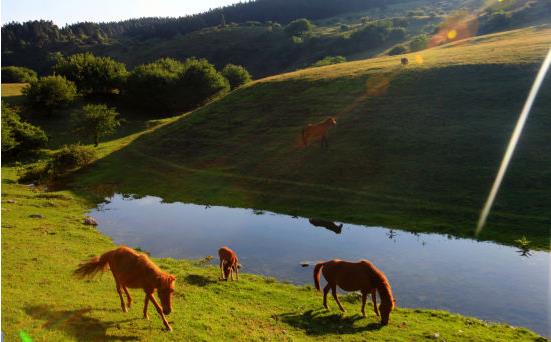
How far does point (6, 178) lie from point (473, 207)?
5203 centimetres

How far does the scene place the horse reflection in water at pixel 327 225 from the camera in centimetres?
3494

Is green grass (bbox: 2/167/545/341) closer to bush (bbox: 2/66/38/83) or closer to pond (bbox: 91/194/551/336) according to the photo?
pond (bbox: 91/194/551/336)

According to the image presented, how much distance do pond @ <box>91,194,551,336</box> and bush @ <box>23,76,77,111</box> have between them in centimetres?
4937

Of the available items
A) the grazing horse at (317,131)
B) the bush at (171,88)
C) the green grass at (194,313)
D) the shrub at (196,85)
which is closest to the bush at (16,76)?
the bush at (171,88)

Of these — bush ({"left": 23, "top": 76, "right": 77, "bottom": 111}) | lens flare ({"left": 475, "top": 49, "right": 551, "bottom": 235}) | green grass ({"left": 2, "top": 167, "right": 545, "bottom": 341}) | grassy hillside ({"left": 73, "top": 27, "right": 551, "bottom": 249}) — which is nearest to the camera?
green grass ({"left": 2, "top": 167, "right": 545, "bottom": 341})

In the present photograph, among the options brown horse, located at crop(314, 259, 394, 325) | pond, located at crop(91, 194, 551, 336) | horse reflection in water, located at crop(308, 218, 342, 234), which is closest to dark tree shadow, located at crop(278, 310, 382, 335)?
brown horse, located at crop(314, 259, 394, 325)

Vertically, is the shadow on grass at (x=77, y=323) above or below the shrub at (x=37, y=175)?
above

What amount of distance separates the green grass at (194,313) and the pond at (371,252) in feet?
6.19

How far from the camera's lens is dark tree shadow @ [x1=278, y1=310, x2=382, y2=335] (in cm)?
1812

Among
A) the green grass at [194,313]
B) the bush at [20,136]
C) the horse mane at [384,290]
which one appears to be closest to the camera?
the green grass at [194,313]

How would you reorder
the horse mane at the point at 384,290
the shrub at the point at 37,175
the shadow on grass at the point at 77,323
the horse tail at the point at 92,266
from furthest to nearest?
the shrub at the point at 37,175 → the horse mane at the point at 384,290 → the horse tail at the point at 92,266 → the shadow on grass at the point at 77,323

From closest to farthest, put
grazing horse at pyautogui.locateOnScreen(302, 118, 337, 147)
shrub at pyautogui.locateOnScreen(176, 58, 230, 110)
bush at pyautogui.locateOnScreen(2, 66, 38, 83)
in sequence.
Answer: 1. grazing horse at pyautogui.locateOnScreen(302, 118, 337, 147)
2. shrub at pyautogui.locateOnScreen(176, 58, 230, 110)
3. bush at pyautogui.locateOnScreen(2, 66, 38, 83)

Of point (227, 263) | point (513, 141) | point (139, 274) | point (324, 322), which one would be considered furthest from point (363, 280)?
point (513, 141)

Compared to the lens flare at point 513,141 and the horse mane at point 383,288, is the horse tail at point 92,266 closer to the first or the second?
the horse mane at point 383,288
